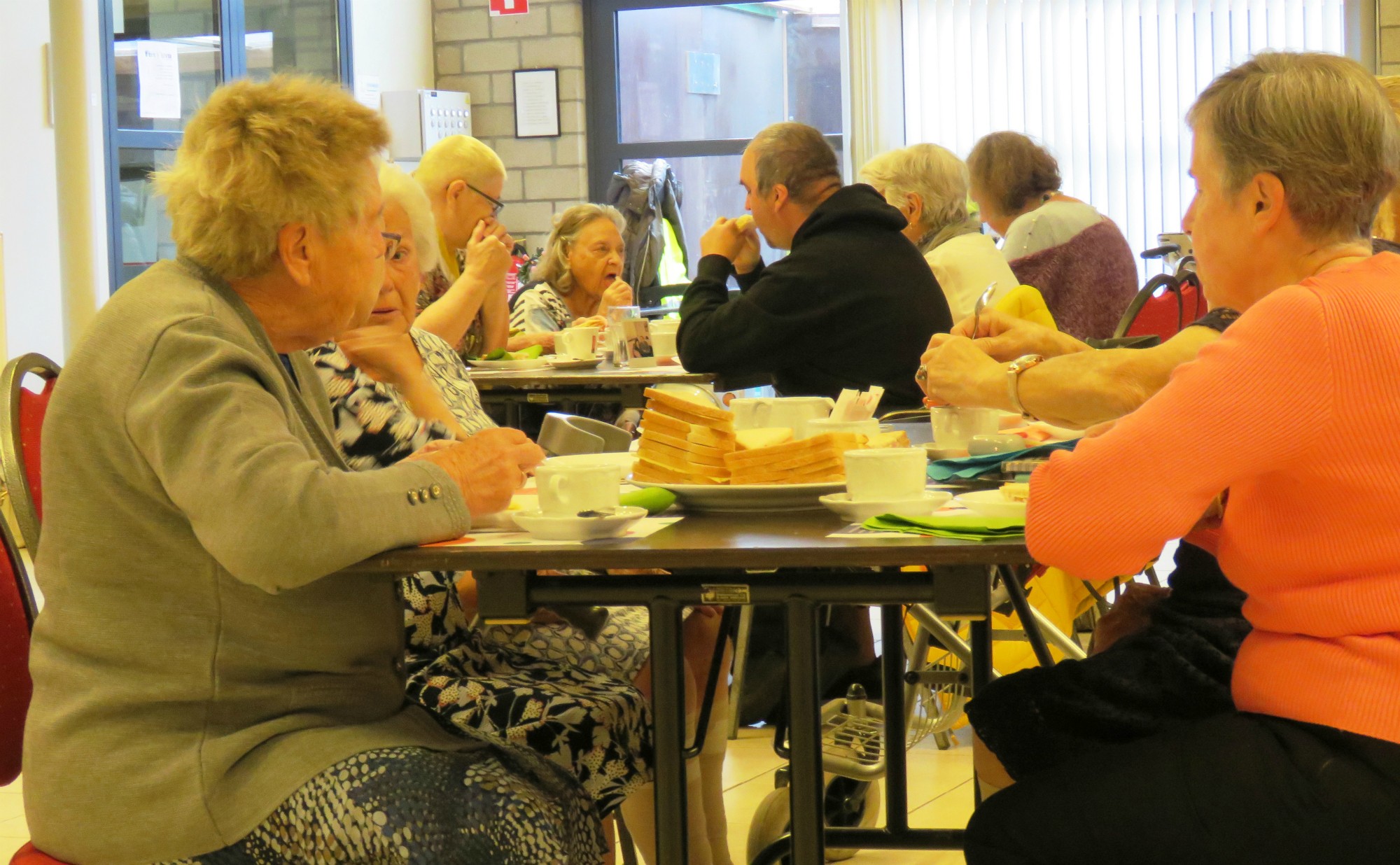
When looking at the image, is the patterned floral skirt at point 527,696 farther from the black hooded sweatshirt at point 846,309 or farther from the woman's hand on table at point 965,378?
the black hooded sweatshirt at point 846,309

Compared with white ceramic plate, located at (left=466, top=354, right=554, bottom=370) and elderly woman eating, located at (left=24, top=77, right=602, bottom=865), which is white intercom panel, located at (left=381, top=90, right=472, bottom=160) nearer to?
white ceramic plate, located at (left=466, top=354, right=554, bottom=370)

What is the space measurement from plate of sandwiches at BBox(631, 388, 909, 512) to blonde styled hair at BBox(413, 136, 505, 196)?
118 inches

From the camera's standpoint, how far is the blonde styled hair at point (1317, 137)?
127cm

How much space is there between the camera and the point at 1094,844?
4.03ft

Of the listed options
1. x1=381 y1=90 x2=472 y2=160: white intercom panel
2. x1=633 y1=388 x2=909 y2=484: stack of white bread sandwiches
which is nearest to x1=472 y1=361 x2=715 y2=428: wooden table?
x1=633 y1=388 x2=909 y2=484: stack of white bread sandwiches

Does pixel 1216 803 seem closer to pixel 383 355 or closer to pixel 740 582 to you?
pixel 740 582

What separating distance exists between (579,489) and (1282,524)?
59 cm

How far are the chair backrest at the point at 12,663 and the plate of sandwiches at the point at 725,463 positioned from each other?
646 millimetres

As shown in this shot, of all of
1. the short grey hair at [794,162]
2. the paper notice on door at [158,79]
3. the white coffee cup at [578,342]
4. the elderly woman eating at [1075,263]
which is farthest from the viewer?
the paper notice on door at [158,79]

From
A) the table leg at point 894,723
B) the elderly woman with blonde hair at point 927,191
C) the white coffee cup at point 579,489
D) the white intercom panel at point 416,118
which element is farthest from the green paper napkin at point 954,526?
the white intercom panel at point 416,118

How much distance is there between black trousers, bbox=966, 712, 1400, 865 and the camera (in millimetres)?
1146

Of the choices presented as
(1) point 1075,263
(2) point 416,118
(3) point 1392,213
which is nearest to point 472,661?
(3) point 1392,213

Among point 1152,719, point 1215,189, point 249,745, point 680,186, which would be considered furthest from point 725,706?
point 680,186

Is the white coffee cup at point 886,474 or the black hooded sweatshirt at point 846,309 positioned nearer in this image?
the white coffee cup at point 886,474
